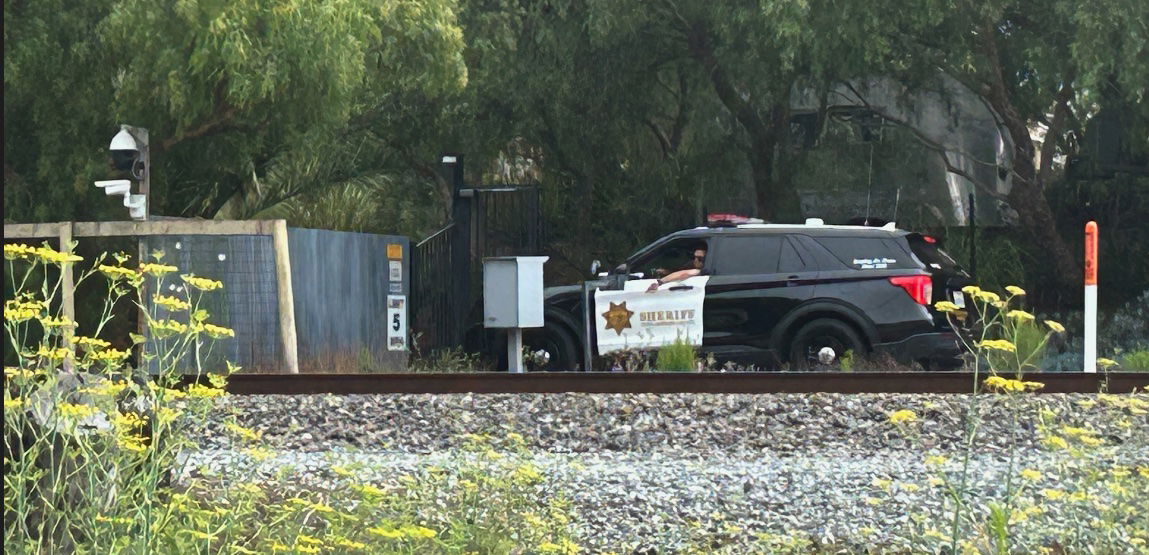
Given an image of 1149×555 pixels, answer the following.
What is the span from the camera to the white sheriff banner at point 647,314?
14.3 m

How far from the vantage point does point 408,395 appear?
9.90 meters

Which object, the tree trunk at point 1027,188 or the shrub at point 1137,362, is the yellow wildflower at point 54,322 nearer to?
the shrub at point 1137,362

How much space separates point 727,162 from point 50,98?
10861 mm

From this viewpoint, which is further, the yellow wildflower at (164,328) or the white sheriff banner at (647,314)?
the white sheriff banner at (647,314)

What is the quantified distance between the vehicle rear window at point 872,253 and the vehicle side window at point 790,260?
33cm

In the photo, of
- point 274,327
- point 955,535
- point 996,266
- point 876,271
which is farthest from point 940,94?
point 955,535

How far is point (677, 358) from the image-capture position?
45.1 feet

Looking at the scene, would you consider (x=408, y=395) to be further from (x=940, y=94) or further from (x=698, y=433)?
(x=940, y=94)

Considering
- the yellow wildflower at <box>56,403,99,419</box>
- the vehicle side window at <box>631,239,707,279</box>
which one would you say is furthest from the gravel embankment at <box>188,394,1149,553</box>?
the vehicle side window at <box>631,239,707,279</box>

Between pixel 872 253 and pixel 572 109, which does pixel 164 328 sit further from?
pixel 572 109

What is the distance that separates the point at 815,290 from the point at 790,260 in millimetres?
450

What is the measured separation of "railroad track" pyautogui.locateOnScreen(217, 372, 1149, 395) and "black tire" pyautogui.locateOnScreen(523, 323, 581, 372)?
4055mm

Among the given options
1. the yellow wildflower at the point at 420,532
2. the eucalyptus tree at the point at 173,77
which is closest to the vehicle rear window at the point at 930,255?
the eucalyptus tree at the point at 173,77

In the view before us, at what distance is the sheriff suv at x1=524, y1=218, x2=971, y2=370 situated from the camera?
44.4ft
